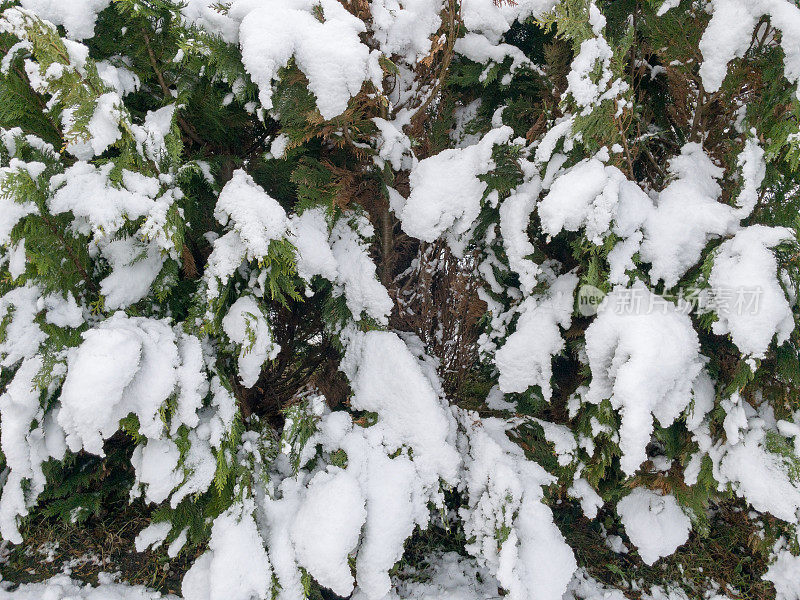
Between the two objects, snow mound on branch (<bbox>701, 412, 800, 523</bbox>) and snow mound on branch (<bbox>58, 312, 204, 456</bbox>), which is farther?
snow mound on branch (<bbox>701, 412, 800, 523</bbox>)

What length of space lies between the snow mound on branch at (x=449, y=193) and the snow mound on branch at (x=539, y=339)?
0.54 metres

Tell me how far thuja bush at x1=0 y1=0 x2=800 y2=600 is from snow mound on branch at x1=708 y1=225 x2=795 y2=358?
0.01 metres

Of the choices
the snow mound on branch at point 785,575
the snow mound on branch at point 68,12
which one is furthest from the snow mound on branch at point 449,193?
the snow mound on branch at point 785,575

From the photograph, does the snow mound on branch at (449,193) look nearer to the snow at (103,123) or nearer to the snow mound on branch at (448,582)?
the snow at (103,123)

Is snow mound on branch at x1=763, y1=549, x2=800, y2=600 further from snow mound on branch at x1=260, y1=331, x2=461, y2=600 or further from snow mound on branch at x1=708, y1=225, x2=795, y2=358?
snow mound on branch at x1=260, y1=331, x2=461, y2=600

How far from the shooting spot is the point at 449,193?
207 centimetres

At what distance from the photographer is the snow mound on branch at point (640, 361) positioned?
1.79 metres

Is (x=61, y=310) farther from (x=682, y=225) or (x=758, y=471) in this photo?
(x=758, y=471)

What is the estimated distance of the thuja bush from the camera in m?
1.76

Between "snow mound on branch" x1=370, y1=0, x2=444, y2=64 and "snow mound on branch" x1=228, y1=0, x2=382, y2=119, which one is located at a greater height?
"snow mound on branch" x1=370, y1=0, x2=444, y2=64

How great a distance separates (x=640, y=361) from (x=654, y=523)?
3.78ft

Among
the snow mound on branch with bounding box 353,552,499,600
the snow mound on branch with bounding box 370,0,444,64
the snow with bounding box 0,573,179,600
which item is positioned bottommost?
the snow with bounding box 0,573,179,600

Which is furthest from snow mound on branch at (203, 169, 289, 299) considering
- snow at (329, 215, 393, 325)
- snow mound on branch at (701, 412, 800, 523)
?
snow mound on branch at (701, 412, 800, 523)

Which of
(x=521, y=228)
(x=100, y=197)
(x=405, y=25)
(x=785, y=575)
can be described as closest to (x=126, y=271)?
(x=100, y=197)
